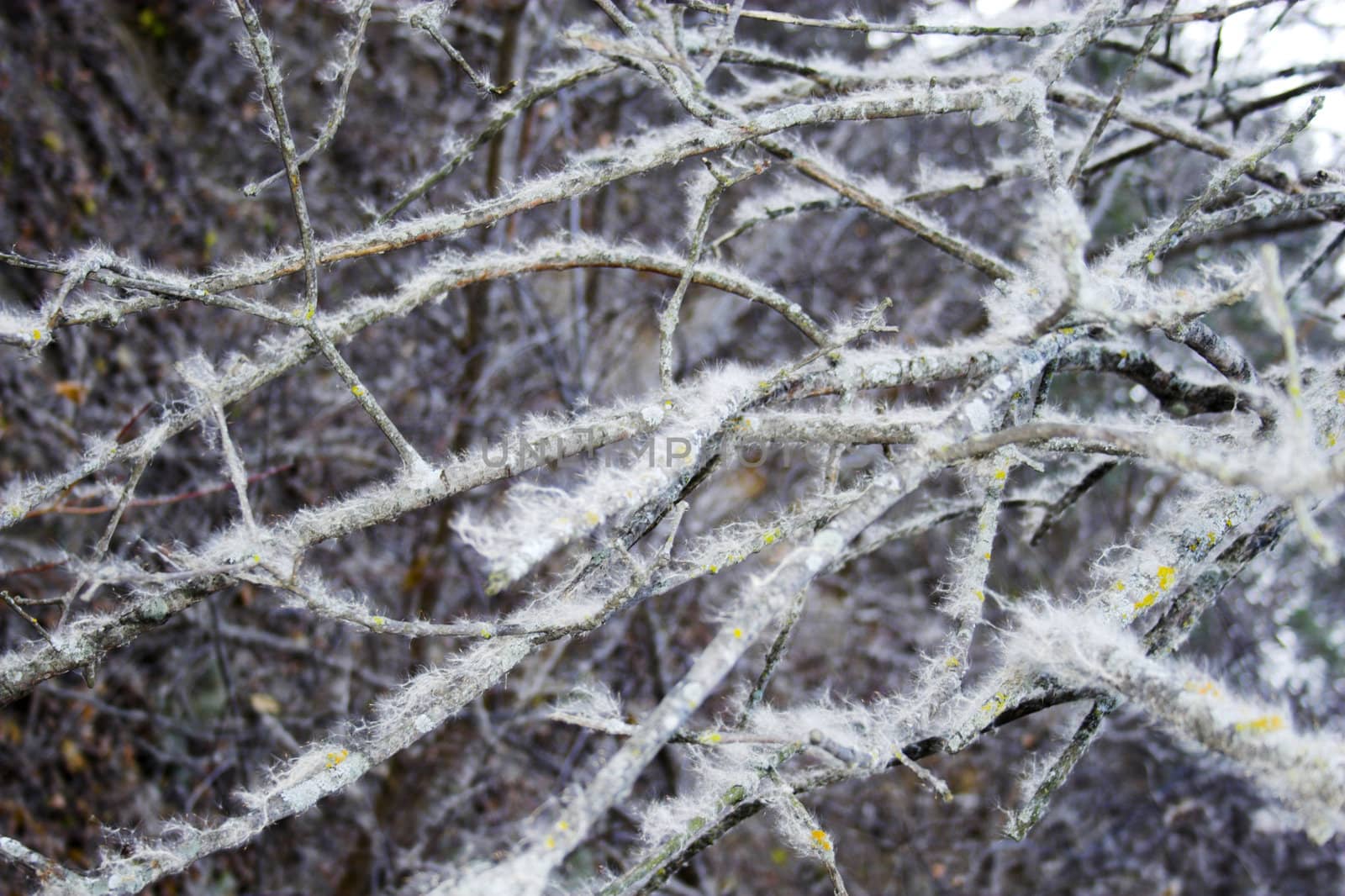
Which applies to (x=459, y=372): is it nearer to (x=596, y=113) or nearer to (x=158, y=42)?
(x=596, y=113)

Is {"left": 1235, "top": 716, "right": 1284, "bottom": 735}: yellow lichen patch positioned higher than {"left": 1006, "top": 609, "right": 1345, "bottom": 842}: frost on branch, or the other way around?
{"left": 1235, "top": 716, "right": 1284, "bottom": 735}: yellow lichen patch

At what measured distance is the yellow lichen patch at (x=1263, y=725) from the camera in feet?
2.47

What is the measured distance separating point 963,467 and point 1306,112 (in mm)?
689

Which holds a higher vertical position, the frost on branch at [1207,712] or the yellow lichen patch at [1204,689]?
the yellow lichen patch at [1204,689]

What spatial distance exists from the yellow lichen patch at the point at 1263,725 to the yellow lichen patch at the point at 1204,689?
4 cm

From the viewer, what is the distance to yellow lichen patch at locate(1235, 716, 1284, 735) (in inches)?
29.7

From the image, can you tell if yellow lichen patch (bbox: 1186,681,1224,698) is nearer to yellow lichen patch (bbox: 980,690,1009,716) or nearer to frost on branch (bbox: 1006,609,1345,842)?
frost on branch (bbox: 1006,609,1345,842)

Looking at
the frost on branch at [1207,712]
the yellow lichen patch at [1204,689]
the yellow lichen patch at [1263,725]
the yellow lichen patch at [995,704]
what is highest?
the yellow lichen patch at [1263,725]

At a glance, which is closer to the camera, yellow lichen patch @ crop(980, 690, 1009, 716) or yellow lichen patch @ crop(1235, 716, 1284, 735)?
yellow lichen patch @ crop(1235, 716, 1284, 735)

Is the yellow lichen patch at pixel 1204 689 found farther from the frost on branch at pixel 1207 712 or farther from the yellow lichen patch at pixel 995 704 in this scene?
the yellow lichen patch at pixel 995 704

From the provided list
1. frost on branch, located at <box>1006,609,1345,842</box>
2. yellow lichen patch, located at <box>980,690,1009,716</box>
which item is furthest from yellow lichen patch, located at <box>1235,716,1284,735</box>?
yellow lichen patch, located at <box>980,690,1009,716</box>

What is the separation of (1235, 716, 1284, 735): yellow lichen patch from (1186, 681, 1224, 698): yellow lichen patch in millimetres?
40

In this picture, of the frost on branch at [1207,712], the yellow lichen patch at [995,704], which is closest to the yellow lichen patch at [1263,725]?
the frost on branch at [1207,712]

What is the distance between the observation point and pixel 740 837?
3811mm
